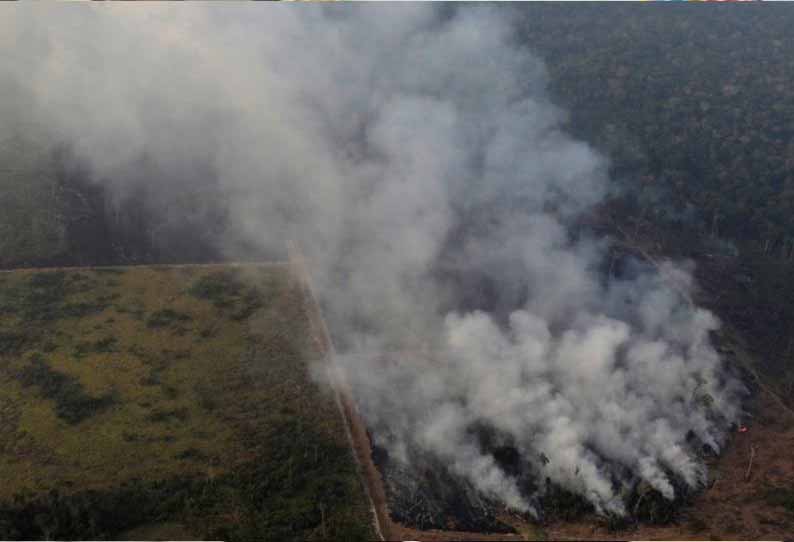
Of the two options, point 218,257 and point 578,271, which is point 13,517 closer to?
point 218,257

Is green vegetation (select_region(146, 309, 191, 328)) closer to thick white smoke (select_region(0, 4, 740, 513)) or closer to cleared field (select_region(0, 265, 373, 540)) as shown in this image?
cleared field (select_region(0, 265, 373, 540))

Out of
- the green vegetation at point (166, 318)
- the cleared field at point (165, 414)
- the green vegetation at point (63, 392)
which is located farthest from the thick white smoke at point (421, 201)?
the green vegetation at point (63, 392)

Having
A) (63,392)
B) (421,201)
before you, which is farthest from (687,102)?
(63,392)

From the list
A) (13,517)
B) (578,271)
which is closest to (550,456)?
(578,271)

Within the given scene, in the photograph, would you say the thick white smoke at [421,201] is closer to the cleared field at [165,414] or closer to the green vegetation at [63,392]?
the cleared field at [165,414]

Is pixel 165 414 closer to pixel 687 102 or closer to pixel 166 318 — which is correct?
pixel 166 318

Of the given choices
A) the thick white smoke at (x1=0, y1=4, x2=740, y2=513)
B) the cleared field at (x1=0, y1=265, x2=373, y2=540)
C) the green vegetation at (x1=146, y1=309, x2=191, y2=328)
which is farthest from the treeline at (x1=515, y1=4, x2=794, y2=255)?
the green vegetation at (x1=146, y1=309, x2=191, y2=328)
